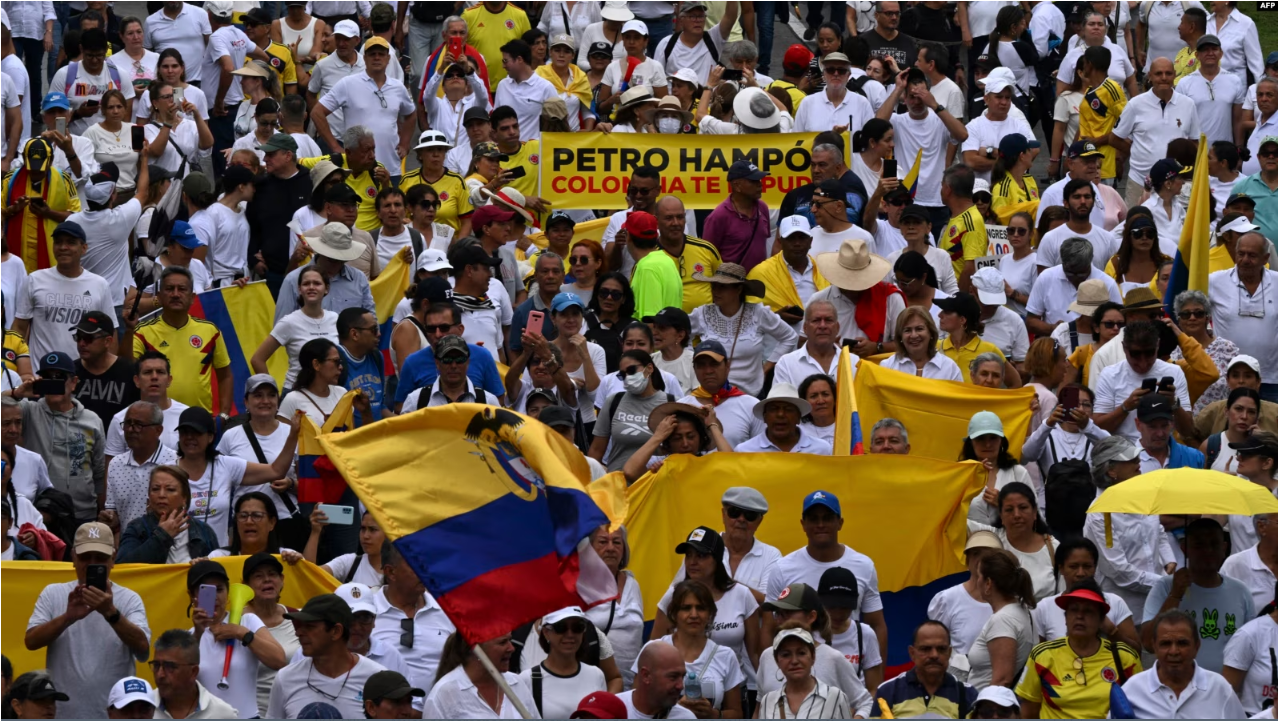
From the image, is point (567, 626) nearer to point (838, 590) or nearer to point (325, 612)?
point (325, 612)

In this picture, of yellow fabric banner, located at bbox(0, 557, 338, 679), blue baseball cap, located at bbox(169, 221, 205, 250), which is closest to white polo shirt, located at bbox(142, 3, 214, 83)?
blue baseball cap, located at bbox(169, 221, 205, 250)

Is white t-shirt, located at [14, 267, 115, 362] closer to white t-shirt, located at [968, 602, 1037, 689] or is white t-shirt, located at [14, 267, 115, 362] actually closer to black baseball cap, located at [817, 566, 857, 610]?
black baseball cap, located at [817, 566, 857, 610]

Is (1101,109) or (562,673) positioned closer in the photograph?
(562,673)

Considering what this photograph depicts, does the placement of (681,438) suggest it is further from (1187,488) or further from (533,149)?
(533,149)

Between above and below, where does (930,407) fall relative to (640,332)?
below

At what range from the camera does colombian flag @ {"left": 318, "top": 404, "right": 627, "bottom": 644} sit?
31.5 feet

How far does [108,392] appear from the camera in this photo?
43.8 feet

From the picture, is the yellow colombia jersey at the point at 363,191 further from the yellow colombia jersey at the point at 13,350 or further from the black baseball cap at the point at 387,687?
the black baseball cap at the point at 387,687

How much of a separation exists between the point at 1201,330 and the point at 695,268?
11.1ft

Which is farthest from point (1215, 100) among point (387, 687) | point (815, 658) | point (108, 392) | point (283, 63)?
point (387, 687)

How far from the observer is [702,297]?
15.2 metres

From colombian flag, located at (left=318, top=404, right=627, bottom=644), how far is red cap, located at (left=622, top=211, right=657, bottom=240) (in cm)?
527

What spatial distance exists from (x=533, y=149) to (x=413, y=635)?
279 inches

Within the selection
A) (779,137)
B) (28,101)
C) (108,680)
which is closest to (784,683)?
(108,680)
